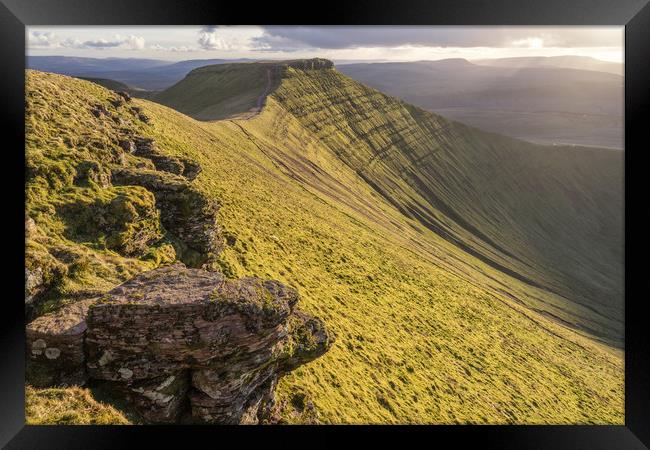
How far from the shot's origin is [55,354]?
934 cm

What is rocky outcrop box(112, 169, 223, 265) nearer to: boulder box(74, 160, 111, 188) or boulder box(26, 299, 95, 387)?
boulder box(74, 160, 111, 188)

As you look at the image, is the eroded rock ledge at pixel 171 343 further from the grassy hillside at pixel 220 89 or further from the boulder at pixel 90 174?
the grassy hillside at pixel 220 89

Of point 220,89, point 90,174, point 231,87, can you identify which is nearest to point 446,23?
point 90,174

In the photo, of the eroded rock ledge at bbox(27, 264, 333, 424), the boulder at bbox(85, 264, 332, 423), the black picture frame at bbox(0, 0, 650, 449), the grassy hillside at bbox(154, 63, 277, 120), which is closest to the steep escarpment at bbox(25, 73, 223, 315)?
the black picture frame at bbox(0, 0, 650, 449)

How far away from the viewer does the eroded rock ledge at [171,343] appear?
30.8 ft

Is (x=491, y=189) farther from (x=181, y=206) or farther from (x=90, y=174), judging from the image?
(x=90, y=174)

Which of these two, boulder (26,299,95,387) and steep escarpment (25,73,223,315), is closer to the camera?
boulder (26,299,95,387)

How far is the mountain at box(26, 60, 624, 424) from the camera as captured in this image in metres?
13.8

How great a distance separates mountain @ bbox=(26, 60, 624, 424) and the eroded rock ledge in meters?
1.05

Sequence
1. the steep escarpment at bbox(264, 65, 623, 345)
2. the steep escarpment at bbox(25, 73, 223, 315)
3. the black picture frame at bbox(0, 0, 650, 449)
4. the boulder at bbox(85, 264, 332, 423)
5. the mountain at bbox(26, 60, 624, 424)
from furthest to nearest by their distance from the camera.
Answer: the steep escarpment at bbox(264, 65, 623, 345)
the mountain at bbox(26, 60, 624, 424)
the black picture frame at bbox(0, 0, 650, 449)
the steep escarpment at bbox(25, 73, 223, 315)
the boulder at bbox(85, 264, 332, 423)

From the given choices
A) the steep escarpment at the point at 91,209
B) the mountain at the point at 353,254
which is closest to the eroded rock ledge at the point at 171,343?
the mountain at the point at 353,254

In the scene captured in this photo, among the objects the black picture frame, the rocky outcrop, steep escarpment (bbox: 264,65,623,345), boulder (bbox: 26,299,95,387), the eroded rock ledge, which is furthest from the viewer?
steep escarpment (bbox: 264,65,623,345)

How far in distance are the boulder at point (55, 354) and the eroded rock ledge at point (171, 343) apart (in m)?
0.02
